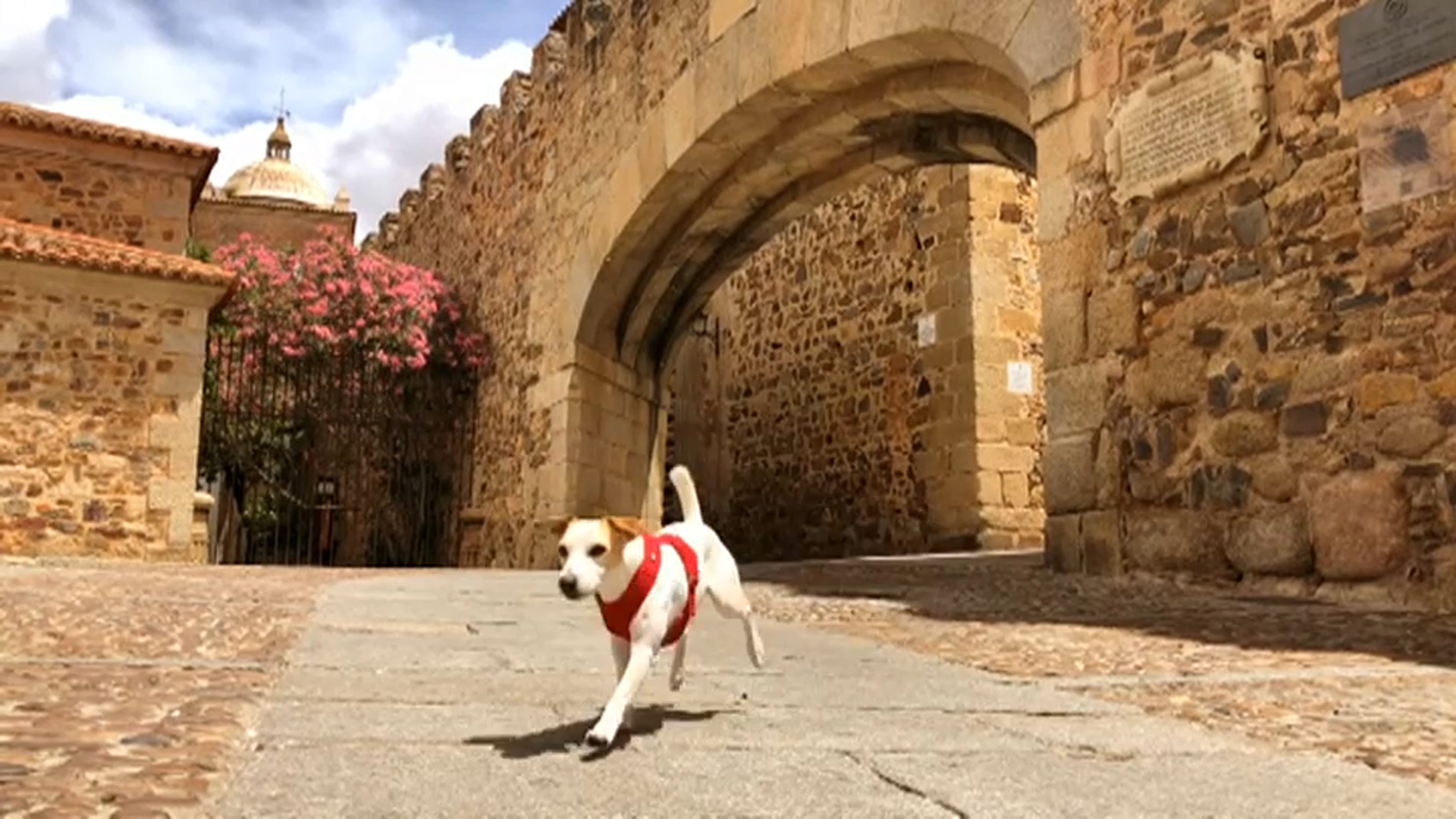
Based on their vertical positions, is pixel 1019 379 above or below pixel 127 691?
above

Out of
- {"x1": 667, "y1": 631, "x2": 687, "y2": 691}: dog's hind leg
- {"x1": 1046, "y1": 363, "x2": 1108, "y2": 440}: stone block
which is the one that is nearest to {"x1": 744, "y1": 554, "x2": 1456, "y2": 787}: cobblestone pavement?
{"x1": 1046, "y1": 363, "x2": 1108, "y2": 440}: stone block

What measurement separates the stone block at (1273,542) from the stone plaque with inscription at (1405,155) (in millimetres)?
1133

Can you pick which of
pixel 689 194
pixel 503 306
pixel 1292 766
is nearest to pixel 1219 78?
pixel 1292 766

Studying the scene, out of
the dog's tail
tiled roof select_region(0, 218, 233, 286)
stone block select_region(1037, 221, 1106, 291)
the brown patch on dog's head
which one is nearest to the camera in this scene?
the brown patch on dog's head

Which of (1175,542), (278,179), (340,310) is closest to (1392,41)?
(1175,542)

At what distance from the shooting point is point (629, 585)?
192cm

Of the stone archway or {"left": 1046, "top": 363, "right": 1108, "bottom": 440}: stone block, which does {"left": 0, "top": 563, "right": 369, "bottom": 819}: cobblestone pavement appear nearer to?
{"left": 1046, "top": 363, "right": 1108, "bottom": 440}: stone block

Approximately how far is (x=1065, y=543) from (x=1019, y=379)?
5.41 metres

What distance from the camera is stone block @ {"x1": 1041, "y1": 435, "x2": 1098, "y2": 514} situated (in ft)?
17.3

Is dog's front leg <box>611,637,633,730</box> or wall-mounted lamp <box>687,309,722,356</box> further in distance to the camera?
wall-mounted lamp <box>687,309,722,356</box>

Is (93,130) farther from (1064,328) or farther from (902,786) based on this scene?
(902,786)

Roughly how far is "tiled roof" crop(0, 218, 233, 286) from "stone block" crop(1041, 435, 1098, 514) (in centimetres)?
680

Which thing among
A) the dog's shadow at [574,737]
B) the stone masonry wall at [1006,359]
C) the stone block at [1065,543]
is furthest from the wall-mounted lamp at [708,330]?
the dog's shadow at [574,737]

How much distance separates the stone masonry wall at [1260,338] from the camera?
13.4 feet
